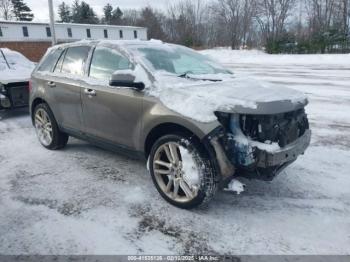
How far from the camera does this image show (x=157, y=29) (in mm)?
64375

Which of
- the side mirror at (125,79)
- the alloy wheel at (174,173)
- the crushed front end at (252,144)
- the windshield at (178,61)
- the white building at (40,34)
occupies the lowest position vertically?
the alloy wheel at (174,173)

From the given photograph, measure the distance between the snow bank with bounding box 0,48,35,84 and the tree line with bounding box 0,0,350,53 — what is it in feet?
Result: 80.0

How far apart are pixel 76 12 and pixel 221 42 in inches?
1708

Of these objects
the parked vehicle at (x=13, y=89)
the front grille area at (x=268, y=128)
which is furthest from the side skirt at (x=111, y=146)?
the parked vehicle at (x=13, y=89)

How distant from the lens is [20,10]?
7094 cm

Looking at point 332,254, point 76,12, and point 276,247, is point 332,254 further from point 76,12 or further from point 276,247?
point 76,12

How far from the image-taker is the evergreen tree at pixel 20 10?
2761 inches

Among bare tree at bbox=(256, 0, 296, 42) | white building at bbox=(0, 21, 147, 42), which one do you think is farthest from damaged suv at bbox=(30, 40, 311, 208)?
white building at bbox=(0, 21, 147, 42)

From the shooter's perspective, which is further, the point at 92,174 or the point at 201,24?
the point at 201,24

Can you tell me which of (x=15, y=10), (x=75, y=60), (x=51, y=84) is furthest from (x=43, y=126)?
(x=15, y=10)

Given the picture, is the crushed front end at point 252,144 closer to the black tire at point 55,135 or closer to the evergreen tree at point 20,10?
the black tire at point 55,135

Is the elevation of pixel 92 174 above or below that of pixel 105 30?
below

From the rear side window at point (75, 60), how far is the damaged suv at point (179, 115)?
2cm

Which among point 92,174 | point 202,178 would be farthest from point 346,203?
point 92,174
